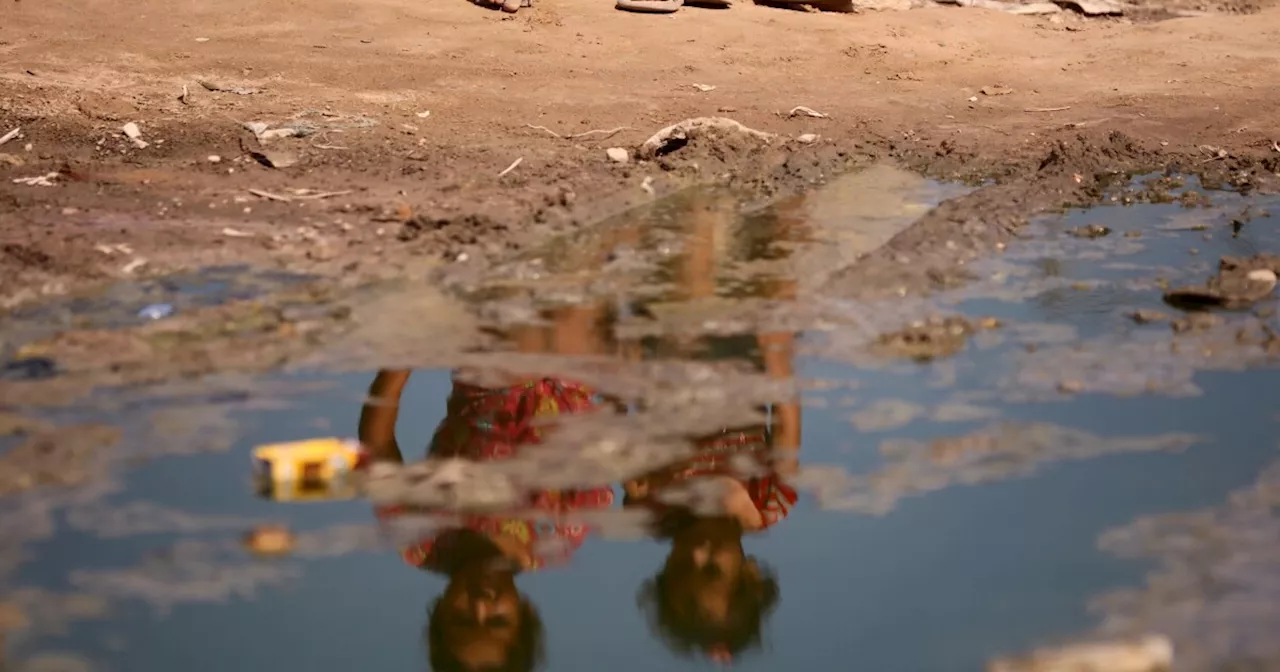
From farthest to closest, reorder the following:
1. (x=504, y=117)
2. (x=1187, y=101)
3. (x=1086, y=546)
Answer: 1. (x=1187, y=101)
2. (x=504, y=117)
3. (x=1086, y=546)

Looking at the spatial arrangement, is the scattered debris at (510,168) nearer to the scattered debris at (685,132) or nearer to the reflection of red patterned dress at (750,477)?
the scattered debris at (685,132)

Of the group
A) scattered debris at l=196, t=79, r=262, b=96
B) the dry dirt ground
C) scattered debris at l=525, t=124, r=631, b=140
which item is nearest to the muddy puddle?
the dry dirt ground

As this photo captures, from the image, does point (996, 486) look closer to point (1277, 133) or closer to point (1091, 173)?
point (1091, 173)

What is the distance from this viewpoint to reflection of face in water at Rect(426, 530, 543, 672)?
2.62 meters

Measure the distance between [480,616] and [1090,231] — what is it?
10.9 feet

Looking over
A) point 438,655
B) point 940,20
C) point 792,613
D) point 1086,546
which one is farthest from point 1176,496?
point 940,20

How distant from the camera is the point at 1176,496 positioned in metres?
3.12

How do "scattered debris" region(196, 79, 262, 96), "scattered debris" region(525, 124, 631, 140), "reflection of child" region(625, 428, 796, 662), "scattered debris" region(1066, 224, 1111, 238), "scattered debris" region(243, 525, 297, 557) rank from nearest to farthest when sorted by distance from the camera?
"reflection of child" region(625, 428, 796, 662) → "scattered debris" region(243, 525, 297, 557) → "scattered debris" region(1066, 224, 1111, 238) → "scattered debris" region(525, 124, 631, 140) → "scattered debris" region(196, 79, 262, 96)

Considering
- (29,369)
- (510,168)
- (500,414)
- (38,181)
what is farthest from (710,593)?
(38,181)

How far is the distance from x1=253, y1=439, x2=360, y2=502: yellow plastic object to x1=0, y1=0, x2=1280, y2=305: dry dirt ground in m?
1.34

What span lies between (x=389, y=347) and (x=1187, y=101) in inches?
215

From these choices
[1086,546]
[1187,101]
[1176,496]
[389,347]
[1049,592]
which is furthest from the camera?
[1187,101]

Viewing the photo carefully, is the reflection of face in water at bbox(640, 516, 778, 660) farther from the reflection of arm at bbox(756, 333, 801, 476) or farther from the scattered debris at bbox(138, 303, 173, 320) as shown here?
the scattered debris at bbox(138, 303, 173, 320)

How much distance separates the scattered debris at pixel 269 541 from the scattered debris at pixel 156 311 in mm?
1294
